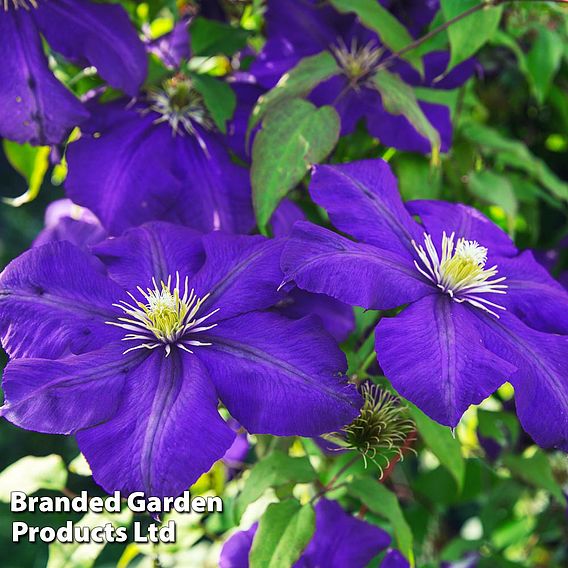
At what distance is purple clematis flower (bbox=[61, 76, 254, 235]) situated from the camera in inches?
35.5

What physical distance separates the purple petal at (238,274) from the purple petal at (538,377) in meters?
0.20

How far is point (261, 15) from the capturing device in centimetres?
107

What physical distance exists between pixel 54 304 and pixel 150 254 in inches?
4.5

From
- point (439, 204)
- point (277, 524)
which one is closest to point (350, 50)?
point (439, 204)

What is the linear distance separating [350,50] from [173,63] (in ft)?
0.74

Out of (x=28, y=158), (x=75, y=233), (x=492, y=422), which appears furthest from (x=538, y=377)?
(x=28, y=158)

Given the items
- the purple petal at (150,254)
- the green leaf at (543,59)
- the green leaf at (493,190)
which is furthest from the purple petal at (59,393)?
the green leaf at (543,59)

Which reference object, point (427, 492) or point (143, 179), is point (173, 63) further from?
point (427, 492)

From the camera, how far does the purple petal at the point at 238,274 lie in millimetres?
747

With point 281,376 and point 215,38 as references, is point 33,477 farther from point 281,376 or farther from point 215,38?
point 215,38

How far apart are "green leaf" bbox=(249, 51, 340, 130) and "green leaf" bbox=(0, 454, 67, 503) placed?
0.48 m

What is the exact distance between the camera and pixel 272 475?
0.81 m

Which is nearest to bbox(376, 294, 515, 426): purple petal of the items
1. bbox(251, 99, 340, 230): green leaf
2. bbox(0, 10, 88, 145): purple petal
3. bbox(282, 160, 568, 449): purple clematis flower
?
bbox(282, 160, 568, 449): purple clematis flower

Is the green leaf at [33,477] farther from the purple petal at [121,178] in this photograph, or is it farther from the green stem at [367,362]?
the green stem at [367,362]
